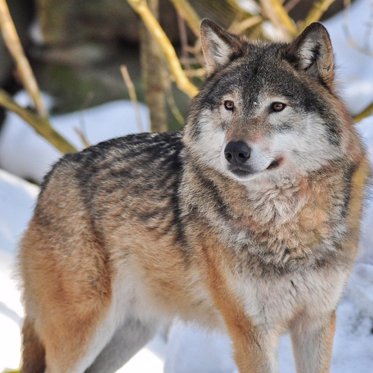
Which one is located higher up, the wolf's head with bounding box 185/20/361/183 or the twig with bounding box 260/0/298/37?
the wolf's head with bounding box 185/20/361/183

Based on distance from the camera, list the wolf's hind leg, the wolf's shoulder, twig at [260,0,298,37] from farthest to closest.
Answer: twig at [260,0,298,37] → the wolf's hind leg → the wolf's shoulder

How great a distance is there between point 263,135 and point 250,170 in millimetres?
164

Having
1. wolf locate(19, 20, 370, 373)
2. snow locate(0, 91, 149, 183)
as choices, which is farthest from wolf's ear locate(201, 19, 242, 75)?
snow locate(0, 91, 149, 183)

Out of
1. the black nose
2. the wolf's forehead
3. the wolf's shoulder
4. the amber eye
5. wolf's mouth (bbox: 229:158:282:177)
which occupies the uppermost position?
the wolf's forehead

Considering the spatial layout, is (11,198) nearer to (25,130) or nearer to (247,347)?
(247,347)

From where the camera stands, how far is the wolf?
3949 mm

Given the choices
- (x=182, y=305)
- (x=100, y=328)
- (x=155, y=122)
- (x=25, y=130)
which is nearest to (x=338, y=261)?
(x=182, y=305)

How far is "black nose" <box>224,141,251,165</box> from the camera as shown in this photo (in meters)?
3.79

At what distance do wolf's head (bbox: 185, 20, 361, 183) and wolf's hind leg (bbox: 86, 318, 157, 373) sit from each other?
1399mm

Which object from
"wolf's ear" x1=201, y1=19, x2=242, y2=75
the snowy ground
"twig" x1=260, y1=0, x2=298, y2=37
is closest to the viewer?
"wolf's ear" x1=201, y1=19, x2=242, y2=75

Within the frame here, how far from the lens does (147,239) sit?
4.52 metres

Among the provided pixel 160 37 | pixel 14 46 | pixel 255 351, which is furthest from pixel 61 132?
pixel 255 351

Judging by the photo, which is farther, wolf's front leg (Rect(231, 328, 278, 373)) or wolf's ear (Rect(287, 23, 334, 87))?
wolf's front leg (Rect(231, 328, 278, 373))

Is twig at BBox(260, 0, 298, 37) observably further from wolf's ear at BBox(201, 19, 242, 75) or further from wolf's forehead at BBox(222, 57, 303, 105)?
wolf's forehead at BBox(222, 57, 303, 105)
